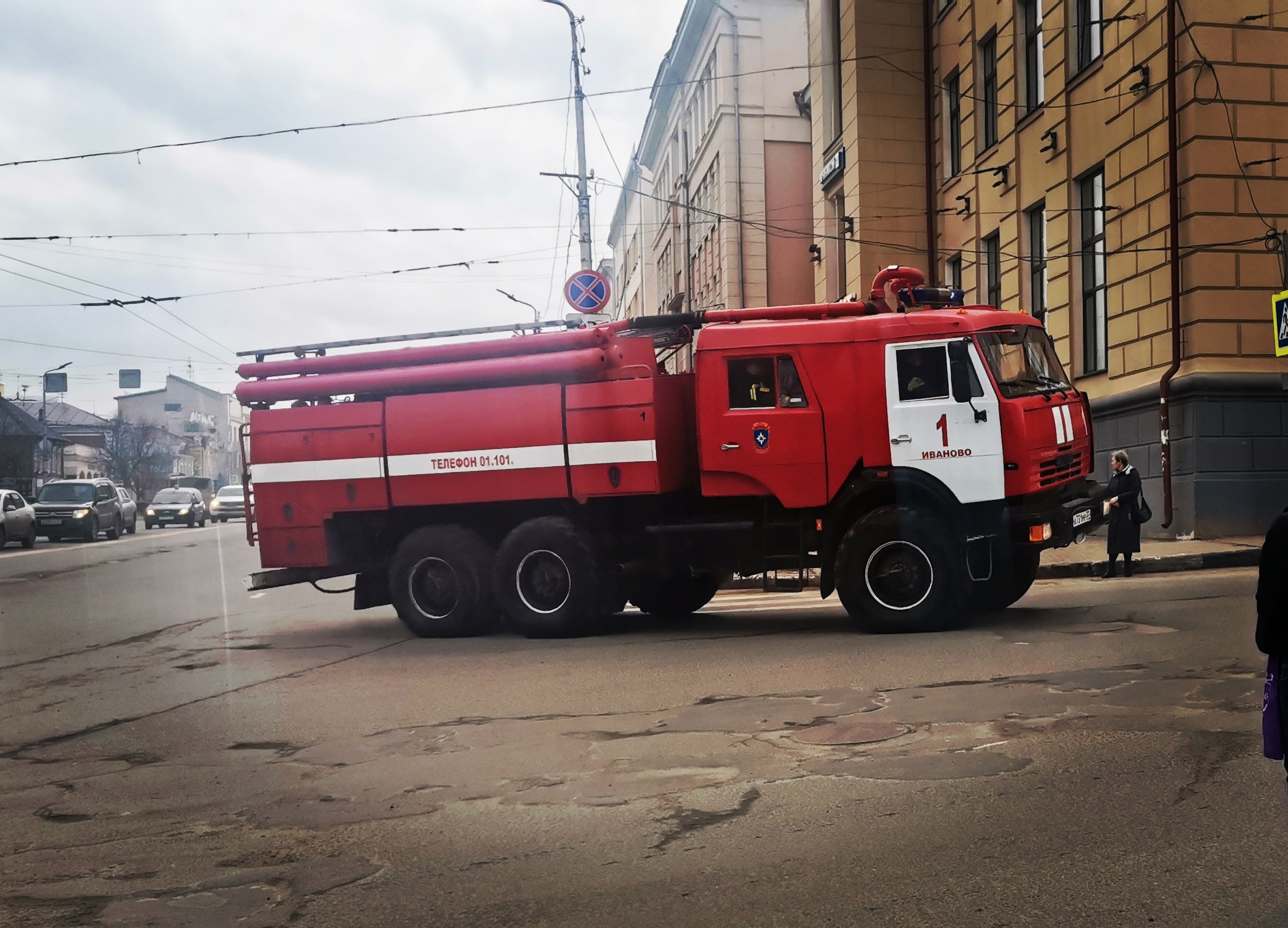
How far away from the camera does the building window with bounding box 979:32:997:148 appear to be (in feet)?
74.8

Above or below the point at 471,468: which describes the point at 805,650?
below

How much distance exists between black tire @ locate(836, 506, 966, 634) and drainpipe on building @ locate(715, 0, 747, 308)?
1184 inches

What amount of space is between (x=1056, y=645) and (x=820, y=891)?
5492mm

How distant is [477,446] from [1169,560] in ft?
29.0

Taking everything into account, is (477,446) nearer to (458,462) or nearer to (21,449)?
(458,462)

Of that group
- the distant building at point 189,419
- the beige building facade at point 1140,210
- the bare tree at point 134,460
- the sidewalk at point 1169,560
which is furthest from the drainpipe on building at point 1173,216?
the distant building at point 189,419

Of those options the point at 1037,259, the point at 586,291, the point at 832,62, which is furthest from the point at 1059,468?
the point at 832,62

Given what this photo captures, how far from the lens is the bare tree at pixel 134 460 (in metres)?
74.5

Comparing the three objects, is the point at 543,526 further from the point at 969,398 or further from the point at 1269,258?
the point at 1269,258

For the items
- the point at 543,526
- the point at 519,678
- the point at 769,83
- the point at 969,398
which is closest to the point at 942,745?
the point at 519,678

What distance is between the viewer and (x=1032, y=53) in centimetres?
2133

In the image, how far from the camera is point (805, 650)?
9.57 metres

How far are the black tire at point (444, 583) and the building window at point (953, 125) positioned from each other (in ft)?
55.4

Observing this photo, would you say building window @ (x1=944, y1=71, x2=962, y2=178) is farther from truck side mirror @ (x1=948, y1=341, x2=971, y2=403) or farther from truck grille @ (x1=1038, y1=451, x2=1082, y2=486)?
truck side mirror @ (x1=948, y1=341, x2=971, y2=403)
